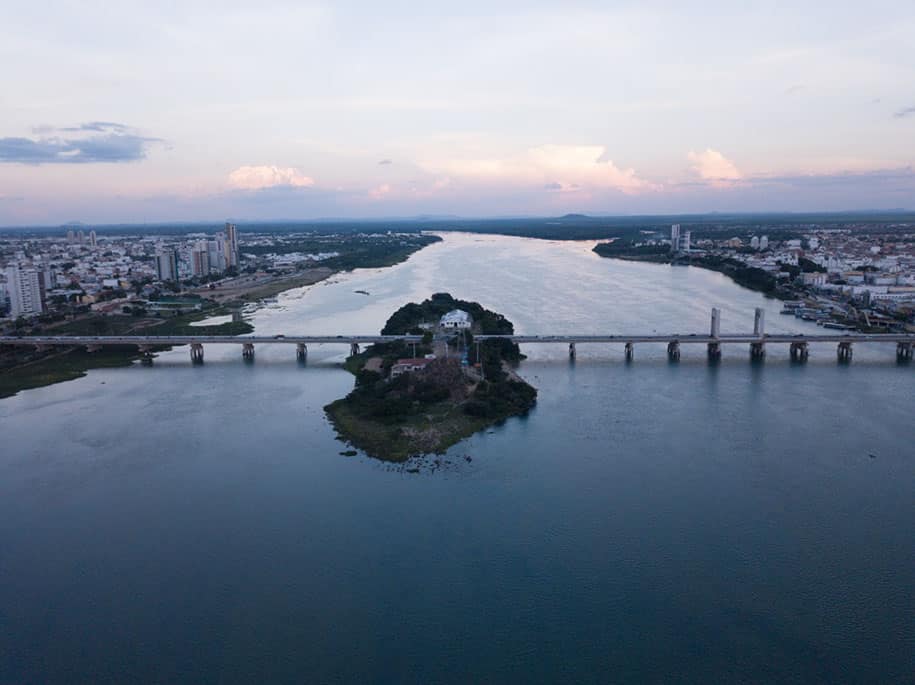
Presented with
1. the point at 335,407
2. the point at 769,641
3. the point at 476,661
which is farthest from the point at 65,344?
the point at 769,641

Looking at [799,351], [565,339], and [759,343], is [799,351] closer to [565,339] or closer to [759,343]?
[759,343]

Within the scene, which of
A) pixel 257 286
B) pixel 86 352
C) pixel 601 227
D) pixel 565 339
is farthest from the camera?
pixel 601 227

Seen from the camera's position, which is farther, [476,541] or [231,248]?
[231,248]

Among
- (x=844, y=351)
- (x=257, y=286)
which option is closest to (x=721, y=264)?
(x=844, y=351)

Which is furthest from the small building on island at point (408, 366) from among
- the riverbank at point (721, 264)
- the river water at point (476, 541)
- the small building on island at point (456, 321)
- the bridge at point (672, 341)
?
the riverbank at point (721, 264)

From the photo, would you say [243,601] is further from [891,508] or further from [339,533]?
[891,508]

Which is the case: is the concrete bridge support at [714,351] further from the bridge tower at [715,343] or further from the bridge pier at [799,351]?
the bridge pier at [799,351]

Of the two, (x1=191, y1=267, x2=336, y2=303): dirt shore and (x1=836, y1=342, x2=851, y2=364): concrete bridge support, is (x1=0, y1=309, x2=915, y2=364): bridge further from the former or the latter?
(x1=191, y1=267, x2=336, y2=303): dirt shore

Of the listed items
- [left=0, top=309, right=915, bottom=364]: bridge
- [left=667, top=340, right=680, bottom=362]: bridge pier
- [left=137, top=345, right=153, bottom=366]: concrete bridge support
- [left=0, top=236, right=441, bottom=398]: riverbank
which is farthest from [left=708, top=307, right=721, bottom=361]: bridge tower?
[left=137, top=345, right=153, bottom=366]: concrete bridge support
